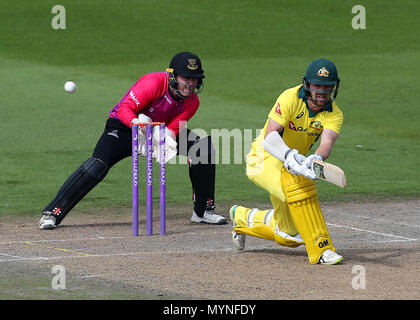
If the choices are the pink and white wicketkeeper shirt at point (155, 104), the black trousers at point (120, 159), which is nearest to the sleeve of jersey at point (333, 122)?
the black trousers at point (120, 159)

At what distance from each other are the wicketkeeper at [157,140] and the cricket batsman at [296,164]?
133cm

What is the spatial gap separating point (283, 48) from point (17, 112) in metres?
8.90

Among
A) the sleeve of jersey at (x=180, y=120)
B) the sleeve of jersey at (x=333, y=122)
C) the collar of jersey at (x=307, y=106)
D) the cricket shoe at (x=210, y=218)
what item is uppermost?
the collar of jersey at (x=307, y=106)

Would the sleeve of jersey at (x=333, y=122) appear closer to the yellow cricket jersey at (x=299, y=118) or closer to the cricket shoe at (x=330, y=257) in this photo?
the yellow cricket jersey at (x=299, y=118)

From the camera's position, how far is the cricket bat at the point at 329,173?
765cm

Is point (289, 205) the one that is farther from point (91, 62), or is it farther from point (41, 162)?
point (91, 62)

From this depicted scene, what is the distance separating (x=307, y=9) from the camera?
95.2ft

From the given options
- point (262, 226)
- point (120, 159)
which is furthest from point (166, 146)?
point (262, 226)

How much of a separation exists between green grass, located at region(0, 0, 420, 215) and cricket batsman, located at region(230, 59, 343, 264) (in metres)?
2.92

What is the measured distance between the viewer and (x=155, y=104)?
32.5 ft

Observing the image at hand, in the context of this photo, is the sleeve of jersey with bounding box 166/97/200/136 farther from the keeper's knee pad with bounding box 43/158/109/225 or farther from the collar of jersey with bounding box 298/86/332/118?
the collar of jersey with bounding box 298/86/332/118

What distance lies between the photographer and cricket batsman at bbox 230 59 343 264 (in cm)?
798

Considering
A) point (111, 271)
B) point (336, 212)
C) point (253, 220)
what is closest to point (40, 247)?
point (111, 271)

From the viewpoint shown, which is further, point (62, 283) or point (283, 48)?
point (283, 48)
